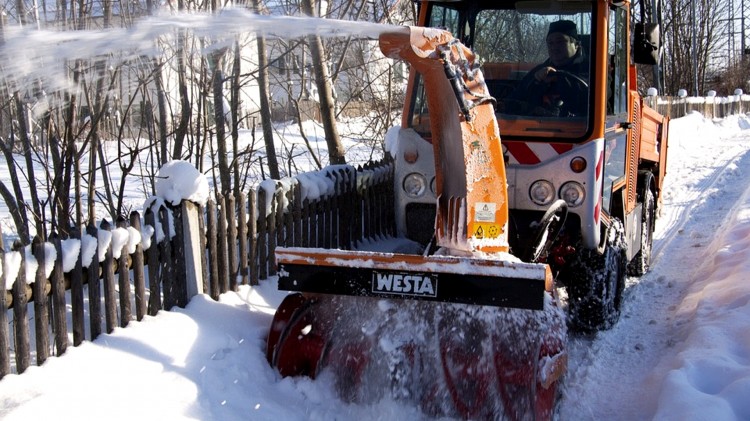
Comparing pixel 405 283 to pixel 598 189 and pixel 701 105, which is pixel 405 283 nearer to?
pixel 598 189

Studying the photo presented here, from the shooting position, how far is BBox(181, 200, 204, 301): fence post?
5230 mm

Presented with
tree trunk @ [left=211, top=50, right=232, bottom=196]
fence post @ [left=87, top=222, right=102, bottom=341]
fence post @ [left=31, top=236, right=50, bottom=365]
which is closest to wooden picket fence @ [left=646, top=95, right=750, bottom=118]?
tree trunk @ [left=211, top=50, right=232, bottom=196]

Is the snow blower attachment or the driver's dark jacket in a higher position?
the driver's dark jacket

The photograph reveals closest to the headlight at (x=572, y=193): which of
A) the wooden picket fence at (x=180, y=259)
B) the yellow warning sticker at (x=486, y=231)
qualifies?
the yellow warning sticker at (x=486, y=231)

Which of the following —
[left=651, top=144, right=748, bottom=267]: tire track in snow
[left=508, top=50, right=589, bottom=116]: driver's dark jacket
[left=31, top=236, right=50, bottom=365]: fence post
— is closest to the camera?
[left=31, top=236, right=50, bottom=365]: fence post

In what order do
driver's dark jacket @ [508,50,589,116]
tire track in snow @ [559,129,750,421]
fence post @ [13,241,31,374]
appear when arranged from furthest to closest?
driver's dark jacket @ [508,50,589,116], tire track in snow @ [559,129,750,421], fence post @ [13,241,31,374]

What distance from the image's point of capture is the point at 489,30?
19.1 ft

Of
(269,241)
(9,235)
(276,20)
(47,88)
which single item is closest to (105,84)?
(47,88)

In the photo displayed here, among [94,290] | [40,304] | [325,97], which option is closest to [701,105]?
[325,97]

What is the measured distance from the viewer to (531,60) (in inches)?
224

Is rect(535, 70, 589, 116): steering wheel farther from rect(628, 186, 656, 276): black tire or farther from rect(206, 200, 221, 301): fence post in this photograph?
rect(628, 186, 656, 276): black tire

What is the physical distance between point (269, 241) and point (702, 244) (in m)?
5.27

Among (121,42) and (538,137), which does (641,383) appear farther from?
(121,42)

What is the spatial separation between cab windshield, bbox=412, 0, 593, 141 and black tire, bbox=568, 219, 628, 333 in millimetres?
949
